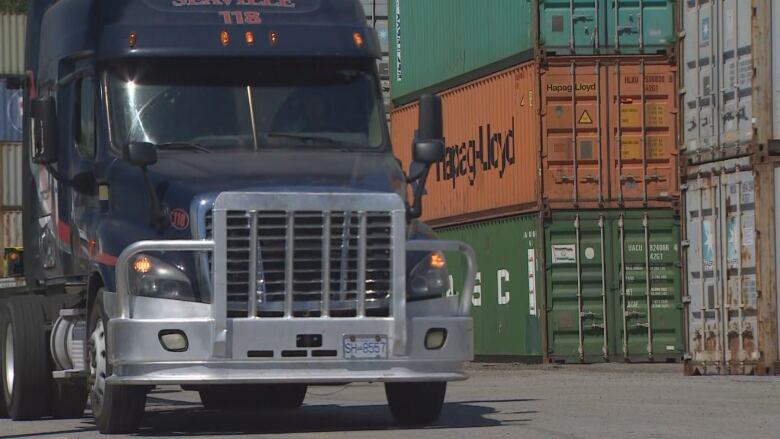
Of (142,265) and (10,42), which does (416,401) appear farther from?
(10,42)

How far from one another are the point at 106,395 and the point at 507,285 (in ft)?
55.0

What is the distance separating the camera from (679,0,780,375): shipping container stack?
68.4 feet

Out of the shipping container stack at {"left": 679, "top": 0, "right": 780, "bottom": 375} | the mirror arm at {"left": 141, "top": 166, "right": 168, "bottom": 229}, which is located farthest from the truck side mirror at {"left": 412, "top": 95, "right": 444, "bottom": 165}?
the shipping container stack at {"left": 679, "top": 0, "right": 780, "bottom": 375}

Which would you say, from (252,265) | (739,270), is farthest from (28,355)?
(739,270)

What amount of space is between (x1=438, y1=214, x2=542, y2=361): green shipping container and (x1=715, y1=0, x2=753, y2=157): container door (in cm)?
A: 612

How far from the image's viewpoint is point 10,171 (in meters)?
26.1

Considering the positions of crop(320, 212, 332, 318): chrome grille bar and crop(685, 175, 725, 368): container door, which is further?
crop(685, 175, 725, 368): container door

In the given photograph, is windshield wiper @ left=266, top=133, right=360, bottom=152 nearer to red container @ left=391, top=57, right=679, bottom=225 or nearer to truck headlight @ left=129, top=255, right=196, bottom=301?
truck headlight @ left=129, top=255, right=196, bottom=301

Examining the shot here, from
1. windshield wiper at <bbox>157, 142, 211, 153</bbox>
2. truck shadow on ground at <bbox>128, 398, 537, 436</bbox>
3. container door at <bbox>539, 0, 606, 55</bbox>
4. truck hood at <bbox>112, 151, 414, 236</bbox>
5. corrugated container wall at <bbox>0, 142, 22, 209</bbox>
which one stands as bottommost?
truck shadow on ground at <bbox>128, 398, 537, 436</bbox>

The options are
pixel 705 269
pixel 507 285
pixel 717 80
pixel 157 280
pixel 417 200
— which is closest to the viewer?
pixel 157 280

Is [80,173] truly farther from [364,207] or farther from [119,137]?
[364,207]

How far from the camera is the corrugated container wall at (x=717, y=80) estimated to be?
21.2 metres

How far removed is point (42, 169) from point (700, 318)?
396 inches

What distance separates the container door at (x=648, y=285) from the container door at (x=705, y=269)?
4.55 metres
